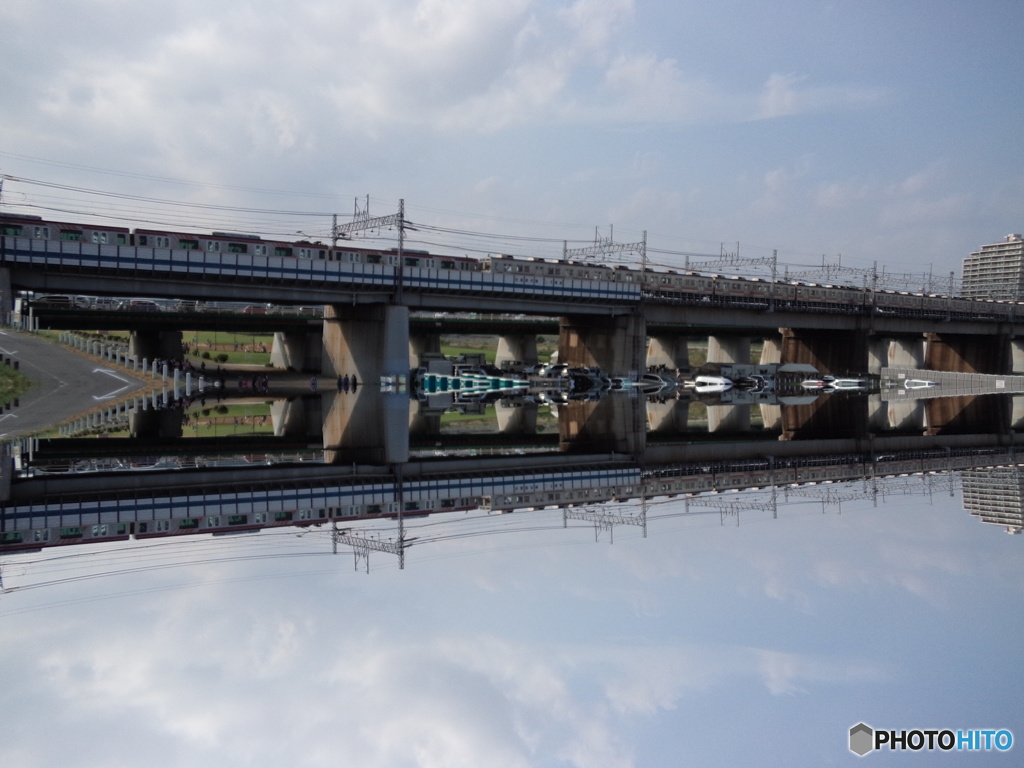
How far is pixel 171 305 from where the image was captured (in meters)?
79.4

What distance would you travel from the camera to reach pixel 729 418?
50625 millimetres

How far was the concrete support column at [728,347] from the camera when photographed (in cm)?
10725

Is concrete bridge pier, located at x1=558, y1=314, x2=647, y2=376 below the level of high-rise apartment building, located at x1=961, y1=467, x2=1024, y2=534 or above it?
above

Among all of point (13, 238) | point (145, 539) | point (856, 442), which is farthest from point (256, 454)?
point (13, 238)

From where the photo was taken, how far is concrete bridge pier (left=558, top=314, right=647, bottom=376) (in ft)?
271

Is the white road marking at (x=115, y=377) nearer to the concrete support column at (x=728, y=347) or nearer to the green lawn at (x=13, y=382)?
the green lawn at (x=13, y=382)

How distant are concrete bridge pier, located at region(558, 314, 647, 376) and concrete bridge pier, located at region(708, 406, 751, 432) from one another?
2160cm

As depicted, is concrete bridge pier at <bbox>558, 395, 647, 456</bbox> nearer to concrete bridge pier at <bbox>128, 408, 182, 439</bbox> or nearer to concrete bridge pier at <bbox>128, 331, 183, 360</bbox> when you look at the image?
concrete bridge pier at <bbox>128, 408, 182, 439</bbox>

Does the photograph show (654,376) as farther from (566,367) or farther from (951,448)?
(951,448)

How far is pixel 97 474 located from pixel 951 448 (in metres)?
28.5

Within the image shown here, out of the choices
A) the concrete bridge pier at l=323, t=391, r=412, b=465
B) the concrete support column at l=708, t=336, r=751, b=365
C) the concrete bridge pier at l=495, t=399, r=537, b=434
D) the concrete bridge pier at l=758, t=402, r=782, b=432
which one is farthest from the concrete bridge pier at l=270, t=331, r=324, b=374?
the concrete support column at l=708, t=336, r=751, b=365

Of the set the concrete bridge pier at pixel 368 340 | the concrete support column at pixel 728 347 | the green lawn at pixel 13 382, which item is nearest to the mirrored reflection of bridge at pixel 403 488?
the green lawn at pixel 13 382

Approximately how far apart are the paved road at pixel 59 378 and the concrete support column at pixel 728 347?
67.5 meters

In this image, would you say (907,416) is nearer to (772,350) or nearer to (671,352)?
(671,352)
